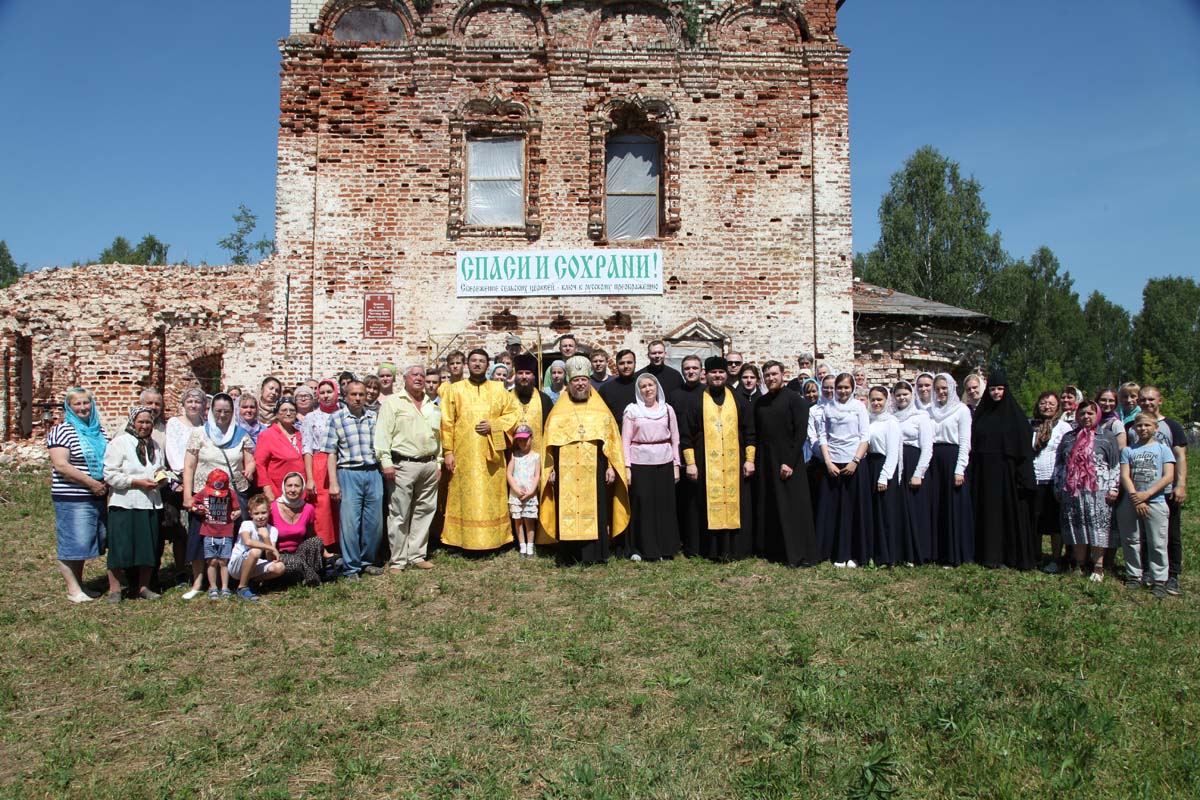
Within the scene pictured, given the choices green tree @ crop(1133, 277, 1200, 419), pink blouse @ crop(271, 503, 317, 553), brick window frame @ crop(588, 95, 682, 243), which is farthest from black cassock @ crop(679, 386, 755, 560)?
green tree @ crop(1133, 277, 1200, 419)

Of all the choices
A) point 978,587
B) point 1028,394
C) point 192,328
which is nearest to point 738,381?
point 978,587

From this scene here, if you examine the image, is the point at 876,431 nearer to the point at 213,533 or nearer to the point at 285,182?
the point at 213,533

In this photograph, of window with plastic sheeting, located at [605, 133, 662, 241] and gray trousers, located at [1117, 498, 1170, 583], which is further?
window with plastic sheeting, located at [605, 133, 662, 241]

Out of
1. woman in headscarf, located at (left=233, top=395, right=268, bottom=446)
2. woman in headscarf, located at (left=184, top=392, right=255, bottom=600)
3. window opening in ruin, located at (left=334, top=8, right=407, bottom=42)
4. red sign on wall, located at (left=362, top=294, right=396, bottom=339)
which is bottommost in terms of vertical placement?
woman in headscarf, located at (left=184, top=392, right=255, bottom=600)

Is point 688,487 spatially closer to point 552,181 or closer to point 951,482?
point 951,482

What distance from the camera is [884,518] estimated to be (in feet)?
22.5

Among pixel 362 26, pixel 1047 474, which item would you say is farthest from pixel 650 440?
pixel 362 26

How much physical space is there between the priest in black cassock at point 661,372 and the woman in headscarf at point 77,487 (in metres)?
4.39

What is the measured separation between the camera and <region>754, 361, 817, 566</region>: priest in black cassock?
690 cm

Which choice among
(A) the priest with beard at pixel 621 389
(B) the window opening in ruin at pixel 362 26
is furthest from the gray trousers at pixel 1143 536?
(B) the window opening in ruin at pixel 362 26

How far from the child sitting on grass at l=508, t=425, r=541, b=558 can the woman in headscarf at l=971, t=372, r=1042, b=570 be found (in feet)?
12.5

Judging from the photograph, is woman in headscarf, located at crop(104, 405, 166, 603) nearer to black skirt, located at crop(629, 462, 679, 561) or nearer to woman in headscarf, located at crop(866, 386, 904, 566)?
black skirt, located at crop(629, 462, 679, 561)

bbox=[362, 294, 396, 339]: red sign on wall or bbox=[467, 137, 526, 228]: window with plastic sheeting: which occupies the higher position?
bbox=[467, 137, 526, 228]: window with plastic sheeting

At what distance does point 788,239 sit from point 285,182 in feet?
23.7
